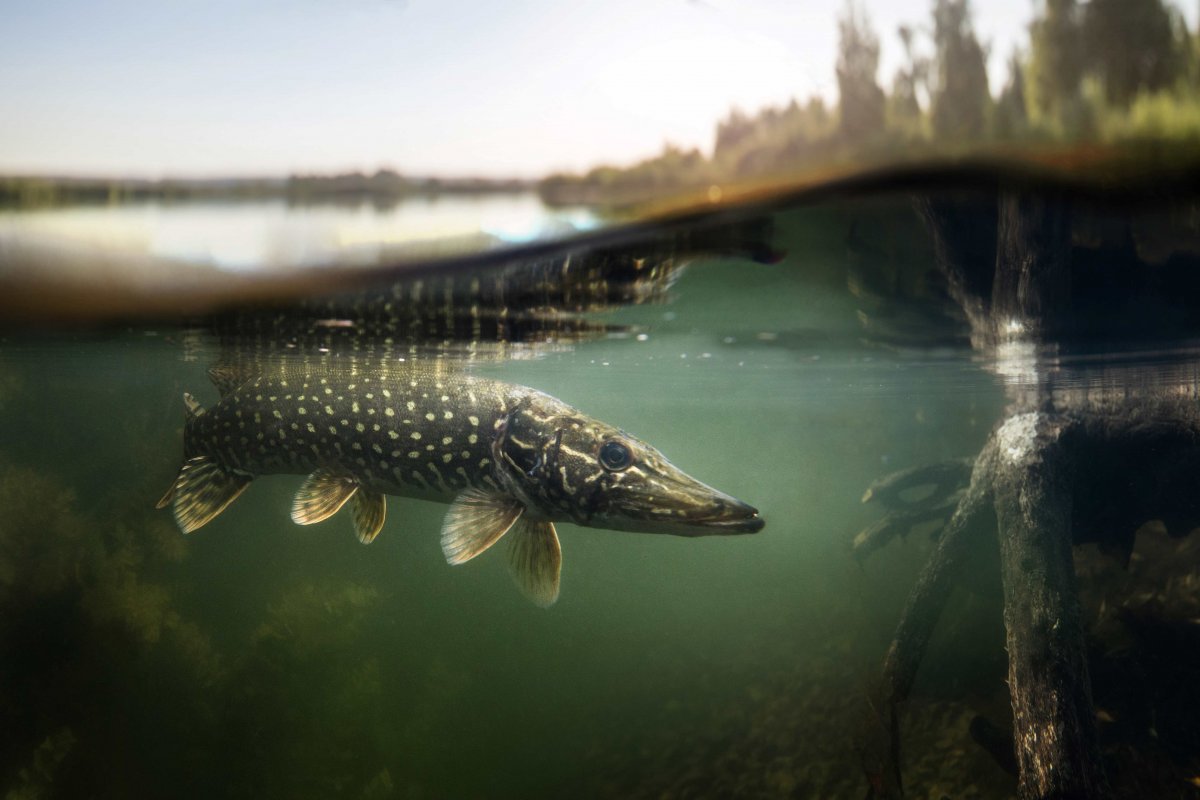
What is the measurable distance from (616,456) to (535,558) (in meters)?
1.08

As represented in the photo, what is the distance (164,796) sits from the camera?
33.9ft

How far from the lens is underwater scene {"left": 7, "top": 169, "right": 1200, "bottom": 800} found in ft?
17.8

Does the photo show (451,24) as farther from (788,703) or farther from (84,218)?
(788,703)

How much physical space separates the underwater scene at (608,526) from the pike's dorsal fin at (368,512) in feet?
0.13

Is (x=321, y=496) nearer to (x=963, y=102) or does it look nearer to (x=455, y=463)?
(x=455, y=463)

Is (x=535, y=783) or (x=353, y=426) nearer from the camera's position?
(x=353, y=426)

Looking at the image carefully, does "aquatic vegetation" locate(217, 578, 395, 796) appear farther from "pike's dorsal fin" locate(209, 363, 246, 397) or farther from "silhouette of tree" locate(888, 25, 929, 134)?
"silhouette of tree" locate(888, 25, 929, 134)

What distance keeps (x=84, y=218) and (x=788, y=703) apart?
11084 mm

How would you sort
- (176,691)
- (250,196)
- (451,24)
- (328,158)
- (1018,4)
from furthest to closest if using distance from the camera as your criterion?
(176,691)
(250,196)
(328,158)
(451,24)
(1018,4)

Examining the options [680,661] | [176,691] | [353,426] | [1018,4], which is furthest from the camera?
[680,661]

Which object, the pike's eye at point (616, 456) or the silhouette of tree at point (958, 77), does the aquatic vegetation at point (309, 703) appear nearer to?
the pike's eye at point (616, 456)

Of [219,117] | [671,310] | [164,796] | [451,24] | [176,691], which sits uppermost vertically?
[451,24]

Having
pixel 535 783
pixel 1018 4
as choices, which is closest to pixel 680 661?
pixel 535 783

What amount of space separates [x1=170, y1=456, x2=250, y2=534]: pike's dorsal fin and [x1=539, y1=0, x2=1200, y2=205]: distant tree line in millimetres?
5106
